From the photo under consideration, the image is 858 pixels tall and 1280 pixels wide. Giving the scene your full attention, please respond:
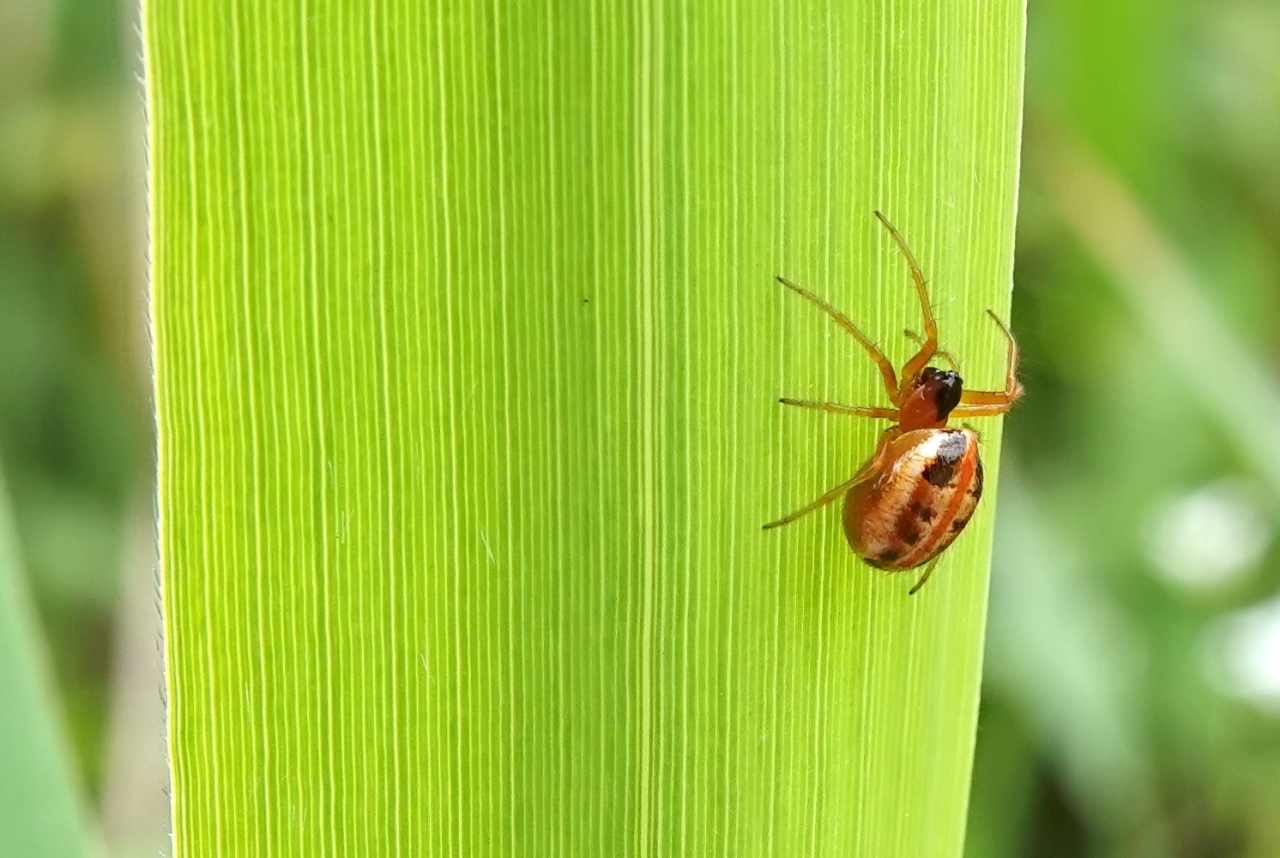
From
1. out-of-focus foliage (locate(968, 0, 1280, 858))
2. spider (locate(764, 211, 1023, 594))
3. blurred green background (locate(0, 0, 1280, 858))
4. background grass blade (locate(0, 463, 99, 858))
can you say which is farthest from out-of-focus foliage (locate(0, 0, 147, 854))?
out-of-focus foliage (locate(968, 0, 1280, 858))

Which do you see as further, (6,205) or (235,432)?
(6,205)

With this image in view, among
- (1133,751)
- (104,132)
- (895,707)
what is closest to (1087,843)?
(1133,751)

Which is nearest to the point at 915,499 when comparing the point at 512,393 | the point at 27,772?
the point at 512,393

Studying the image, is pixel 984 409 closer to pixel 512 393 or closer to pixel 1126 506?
pixel 512 393

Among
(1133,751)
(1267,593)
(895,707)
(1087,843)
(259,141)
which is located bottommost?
(1087,843)

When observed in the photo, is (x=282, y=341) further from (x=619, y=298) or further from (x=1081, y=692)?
(x=1081, y=692)

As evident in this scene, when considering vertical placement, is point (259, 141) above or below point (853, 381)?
above

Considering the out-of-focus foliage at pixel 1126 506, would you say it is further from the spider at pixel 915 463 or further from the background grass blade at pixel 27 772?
the background grass blade at pixel 27 772
